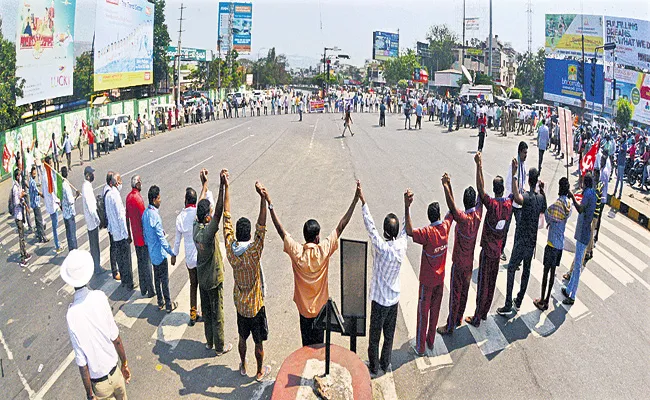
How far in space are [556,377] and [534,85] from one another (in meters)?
79.8

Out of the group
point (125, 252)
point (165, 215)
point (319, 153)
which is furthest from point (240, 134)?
point (125, 252)

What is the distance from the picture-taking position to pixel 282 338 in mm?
6836

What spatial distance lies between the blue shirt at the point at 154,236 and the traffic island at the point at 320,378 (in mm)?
3238

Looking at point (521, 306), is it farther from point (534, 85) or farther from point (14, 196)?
point (534, 85)

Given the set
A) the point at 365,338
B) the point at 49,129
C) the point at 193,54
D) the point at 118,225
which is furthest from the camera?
the point at 193,54

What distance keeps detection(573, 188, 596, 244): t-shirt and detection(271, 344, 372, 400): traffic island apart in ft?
15.5

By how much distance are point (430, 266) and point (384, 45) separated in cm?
10758

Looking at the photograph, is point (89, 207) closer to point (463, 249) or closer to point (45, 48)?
point (463, 249)

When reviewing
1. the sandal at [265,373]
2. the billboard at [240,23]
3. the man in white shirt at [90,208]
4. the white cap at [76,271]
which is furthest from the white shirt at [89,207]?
the billboard at [240,23]

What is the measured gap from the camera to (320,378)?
4312 millimetres

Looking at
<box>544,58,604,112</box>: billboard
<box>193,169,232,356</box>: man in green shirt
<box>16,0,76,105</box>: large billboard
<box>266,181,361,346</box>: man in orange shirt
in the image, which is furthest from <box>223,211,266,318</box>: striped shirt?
<box>544,58,604,112</box>: billboard

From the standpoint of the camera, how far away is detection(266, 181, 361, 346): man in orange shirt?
209 inches

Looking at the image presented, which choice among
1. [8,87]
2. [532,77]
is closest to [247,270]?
[8,87]

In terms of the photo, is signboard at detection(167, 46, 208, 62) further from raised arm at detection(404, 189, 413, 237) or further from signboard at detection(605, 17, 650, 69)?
raised arm at detection(404, 189, 413, 237)
